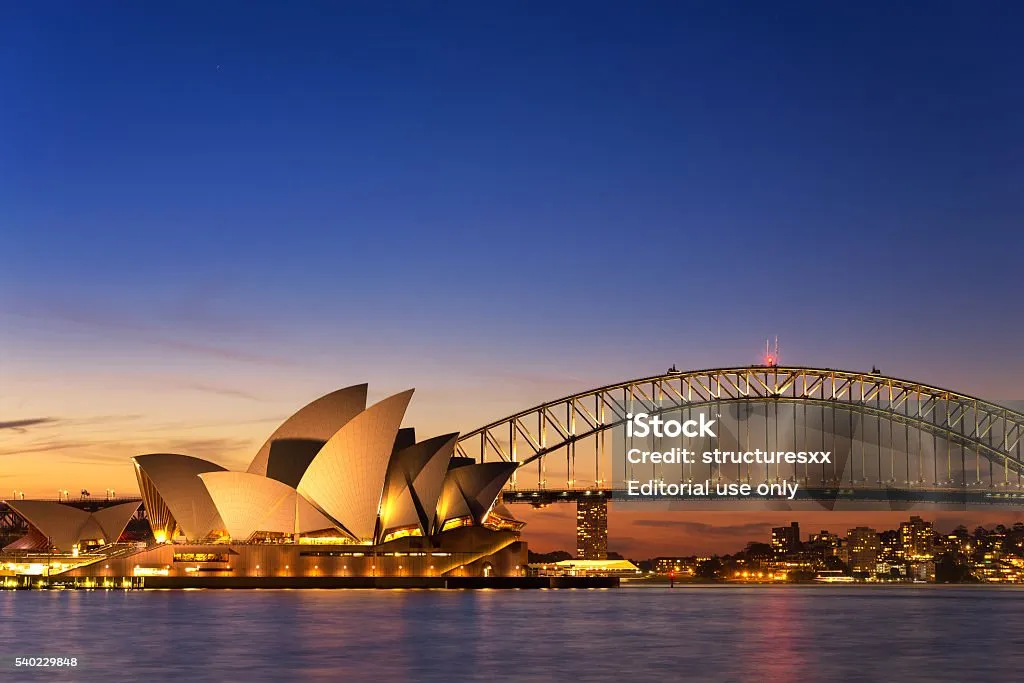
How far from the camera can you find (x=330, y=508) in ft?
308

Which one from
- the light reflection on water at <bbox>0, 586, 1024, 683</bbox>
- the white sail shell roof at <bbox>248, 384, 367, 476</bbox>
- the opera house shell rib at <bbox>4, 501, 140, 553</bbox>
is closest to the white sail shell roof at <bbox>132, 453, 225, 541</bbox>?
the white sail shell roof at <bbox>248, 384, 367, 476</bbox>

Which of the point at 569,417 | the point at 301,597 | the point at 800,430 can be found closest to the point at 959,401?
the point at 800,430

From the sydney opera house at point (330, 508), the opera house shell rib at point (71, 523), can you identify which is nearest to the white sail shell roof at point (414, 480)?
the sydney opera house at point (330, 508)

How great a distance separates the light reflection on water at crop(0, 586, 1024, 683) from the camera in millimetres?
35750

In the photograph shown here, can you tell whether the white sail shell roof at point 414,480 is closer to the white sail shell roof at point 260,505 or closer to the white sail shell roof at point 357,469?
the white sail shell roof at point 357,469

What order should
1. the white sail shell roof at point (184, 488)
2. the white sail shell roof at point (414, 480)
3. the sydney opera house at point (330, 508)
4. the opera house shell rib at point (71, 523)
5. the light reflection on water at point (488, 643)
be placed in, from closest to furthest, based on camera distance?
1. the light reflection on water at point (488, 643)
2. the sydney opera house at point (330, 508)
3. the white sail shell roof at point (414, 480)
4. the white sail shell roof at point (184, 488)
5. the opera house shell rib at point (71, 523)

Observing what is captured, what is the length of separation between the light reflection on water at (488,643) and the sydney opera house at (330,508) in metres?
18.3

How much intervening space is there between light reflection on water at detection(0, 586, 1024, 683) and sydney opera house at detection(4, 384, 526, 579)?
18317 mm

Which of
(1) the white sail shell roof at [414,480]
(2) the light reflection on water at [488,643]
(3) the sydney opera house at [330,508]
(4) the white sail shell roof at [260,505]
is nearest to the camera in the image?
(2) the light reflection on water at [488,643]

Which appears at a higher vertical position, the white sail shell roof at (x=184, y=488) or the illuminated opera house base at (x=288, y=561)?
the white sail shell roof at (x=184, y=488)

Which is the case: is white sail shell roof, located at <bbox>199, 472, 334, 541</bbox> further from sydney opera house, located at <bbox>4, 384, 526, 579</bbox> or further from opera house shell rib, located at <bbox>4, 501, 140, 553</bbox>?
opera house shell rib, located at <bbox>4, 501, 140, 553</bbox>

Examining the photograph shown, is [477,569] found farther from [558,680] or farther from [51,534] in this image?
[558,680]

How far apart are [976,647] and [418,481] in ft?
183

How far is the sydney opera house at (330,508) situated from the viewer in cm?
9238
